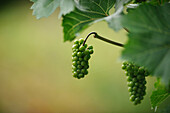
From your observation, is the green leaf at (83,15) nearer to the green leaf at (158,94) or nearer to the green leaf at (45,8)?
the green leaf at (45,8)

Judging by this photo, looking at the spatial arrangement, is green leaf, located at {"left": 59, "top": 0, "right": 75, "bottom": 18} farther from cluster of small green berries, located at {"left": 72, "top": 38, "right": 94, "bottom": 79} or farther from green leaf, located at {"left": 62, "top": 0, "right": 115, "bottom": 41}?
cluster of small green berries, located at {"left": 72, "top": 38, "right": 94, "bottom": 79}

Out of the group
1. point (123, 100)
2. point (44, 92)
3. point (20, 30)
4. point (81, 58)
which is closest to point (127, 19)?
point (81, 58)

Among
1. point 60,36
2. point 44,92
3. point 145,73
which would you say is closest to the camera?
point 145,73

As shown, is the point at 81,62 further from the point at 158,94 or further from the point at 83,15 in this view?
the point at 158,94

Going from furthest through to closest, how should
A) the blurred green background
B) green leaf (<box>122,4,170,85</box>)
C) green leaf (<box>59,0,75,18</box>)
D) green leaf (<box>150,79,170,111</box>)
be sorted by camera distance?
the blurred green background → green leaf (<box>150,79,170,111</box>) → green leaf (<box>59,0,75,18</box>) → green leaf (<box>122,4,170,85</box>)

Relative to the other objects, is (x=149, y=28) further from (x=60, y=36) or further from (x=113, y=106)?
(x=60, y=36)

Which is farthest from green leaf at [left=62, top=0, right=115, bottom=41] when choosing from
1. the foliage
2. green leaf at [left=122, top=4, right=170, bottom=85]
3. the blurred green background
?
the blurred green background
